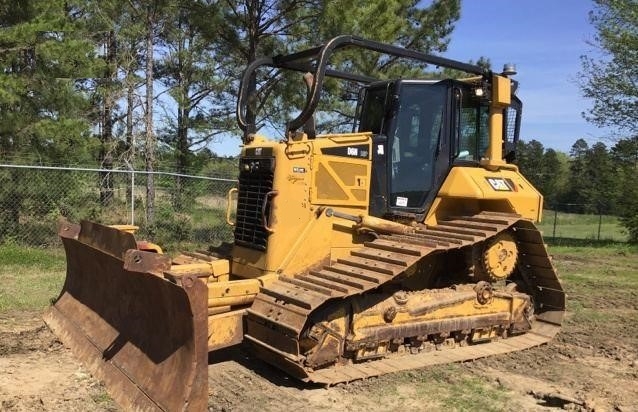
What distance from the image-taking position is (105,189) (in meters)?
12.5

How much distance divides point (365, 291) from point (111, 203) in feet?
28.5

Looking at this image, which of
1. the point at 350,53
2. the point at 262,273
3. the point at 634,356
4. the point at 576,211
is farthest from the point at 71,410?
the point at 576,211

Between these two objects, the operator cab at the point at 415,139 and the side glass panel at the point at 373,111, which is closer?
the operator cab at the point at 415,139

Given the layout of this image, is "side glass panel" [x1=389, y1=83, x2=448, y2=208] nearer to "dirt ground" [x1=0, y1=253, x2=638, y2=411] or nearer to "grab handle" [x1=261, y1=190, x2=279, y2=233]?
"grab handle" [x1=261, y1=190, x2=279, y2=233]

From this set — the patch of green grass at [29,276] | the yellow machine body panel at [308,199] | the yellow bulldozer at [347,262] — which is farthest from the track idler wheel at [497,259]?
the patch of green grass at [29,276]

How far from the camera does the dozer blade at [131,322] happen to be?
14.4 feet

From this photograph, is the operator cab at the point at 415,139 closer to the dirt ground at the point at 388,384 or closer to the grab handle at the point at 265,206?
the grab handle at the point at 265,206

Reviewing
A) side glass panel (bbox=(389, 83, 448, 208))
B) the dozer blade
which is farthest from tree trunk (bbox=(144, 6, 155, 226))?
side glass panel (bbox=(389, 83, 448, 208))

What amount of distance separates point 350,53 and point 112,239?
11.4m

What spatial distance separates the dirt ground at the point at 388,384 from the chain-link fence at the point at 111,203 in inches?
207

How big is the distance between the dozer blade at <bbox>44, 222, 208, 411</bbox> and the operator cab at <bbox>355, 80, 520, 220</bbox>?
2471 mm

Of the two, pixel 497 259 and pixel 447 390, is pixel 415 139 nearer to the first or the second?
pixel 497 259

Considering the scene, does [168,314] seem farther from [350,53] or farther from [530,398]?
[350,53]

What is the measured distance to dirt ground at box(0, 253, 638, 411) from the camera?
484 centimetres
